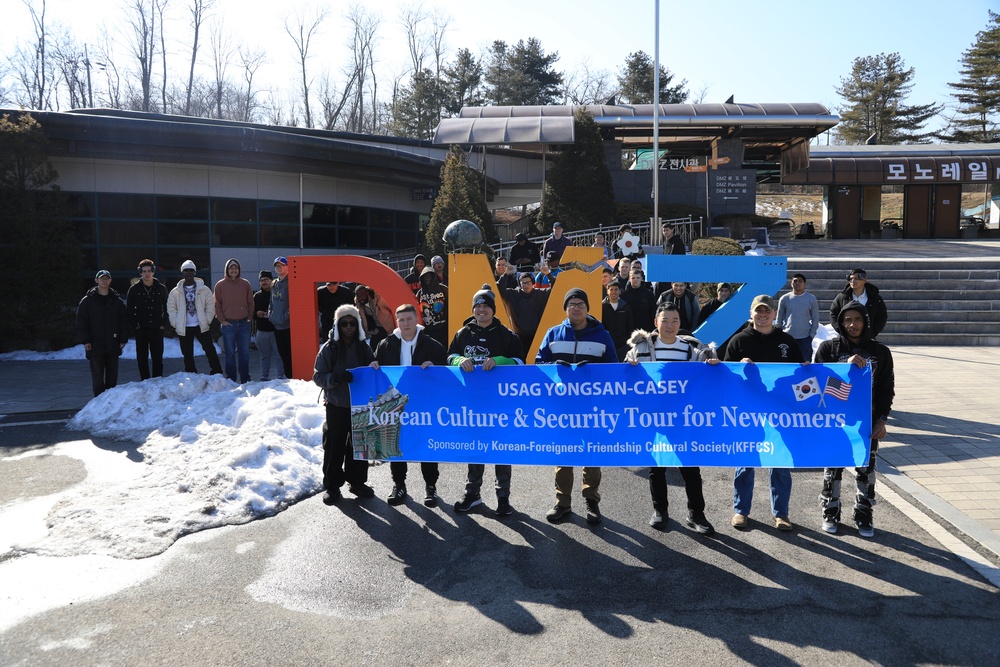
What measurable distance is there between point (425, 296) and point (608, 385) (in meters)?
5.37

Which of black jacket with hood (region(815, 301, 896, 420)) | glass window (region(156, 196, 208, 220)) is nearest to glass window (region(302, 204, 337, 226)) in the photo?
glass window (region(156, 196, 208, 220))

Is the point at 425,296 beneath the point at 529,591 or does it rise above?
above

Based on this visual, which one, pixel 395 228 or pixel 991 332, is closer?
pixel 991 332

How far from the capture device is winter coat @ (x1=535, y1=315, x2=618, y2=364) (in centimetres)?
627

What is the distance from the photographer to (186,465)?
737 cm

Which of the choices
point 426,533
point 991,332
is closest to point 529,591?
point 426,533

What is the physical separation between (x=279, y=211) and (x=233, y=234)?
1.40 metres

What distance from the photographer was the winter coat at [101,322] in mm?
10430

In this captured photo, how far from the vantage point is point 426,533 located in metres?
6.09

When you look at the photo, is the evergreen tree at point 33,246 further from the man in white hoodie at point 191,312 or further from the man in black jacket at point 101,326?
the man in black jacket at point 101,326

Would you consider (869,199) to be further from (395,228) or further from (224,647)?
(224,647)

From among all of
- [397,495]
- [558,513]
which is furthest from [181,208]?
[558,513]

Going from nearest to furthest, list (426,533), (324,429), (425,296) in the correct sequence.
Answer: (426,533) < (324,429) < (425,296)

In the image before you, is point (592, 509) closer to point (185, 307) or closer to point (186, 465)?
point (186, 465)
